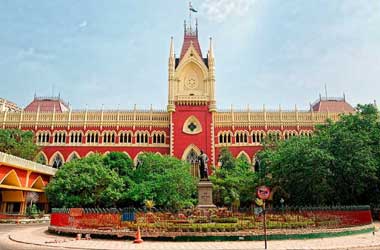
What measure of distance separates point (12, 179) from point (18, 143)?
9.09m

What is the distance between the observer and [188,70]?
5094 cm

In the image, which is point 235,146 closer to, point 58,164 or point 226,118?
point 226,118

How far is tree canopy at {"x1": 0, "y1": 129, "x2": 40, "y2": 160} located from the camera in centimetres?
4262

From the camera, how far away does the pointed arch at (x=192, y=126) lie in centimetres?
4819

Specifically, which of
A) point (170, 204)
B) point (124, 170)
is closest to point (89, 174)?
point (124, 170)

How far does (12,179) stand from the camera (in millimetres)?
35781

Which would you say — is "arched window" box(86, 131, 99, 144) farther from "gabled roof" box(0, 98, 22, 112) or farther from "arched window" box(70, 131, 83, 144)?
"gabled roof" box(0, 98, 22, 112)

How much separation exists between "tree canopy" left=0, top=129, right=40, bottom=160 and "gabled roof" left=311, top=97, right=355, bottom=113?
41.8m

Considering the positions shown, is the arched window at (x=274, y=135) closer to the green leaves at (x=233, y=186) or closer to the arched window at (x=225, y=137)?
the arched window at (x=225, y=137)

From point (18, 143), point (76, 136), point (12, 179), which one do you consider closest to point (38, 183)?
point (18, 143)

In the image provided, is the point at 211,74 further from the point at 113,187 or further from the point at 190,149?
the point at 113,187

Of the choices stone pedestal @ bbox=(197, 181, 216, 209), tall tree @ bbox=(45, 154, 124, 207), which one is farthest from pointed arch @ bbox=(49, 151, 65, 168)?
stone pedestal @ bbox=(197, 181, 216, 209)

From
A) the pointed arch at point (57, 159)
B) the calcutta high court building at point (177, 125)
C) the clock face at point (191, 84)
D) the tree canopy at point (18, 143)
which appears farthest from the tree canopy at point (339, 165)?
the tree canopy at point (18, 143)

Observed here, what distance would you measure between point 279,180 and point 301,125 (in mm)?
18258
